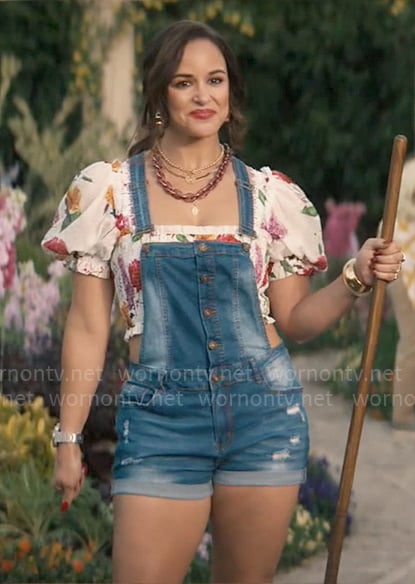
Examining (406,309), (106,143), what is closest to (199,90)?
(406,309)

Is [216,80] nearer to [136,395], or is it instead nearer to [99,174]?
[99,174]

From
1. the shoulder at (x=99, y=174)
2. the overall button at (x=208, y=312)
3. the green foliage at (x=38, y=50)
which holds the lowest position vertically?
the overall button at (x=208, y=312)

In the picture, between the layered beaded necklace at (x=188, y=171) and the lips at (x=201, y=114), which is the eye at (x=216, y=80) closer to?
the lips at (x=201, y=114)

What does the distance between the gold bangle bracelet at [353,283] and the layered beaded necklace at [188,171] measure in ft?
1.23

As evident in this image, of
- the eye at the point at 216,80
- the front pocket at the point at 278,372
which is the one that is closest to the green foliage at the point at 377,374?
the front pocket at the point at 278,372

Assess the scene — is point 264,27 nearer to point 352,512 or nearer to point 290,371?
point 352,512

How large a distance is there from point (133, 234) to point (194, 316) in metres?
0.24

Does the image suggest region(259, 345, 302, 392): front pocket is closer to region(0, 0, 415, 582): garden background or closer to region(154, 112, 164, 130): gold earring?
region(154, 112, 164, 130): gold earring

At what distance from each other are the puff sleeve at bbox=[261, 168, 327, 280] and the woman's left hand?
172 mm

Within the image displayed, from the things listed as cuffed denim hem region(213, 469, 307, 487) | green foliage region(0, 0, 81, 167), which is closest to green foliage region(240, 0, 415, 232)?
green foliage region(0, 0, 81, 167)

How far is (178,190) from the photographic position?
141 inches

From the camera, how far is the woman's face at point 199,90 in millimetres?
Answer: 3545

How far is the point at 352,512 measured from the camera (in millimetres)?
6227

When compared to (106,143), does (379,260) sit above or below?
below
